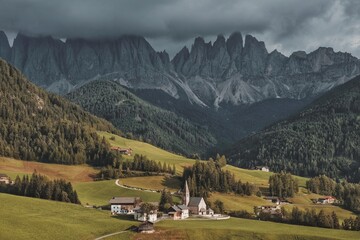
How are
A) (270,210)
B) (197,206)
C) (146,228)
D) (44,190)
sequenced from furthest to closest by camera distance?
(270,210)
(44,190)
(197,206)
(146,228)

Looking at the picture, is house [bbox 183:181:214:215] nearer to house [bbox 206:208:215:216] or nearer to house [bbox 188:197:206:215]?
house [bbox 188:197:206:215]

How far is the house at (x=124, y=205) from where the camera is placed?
152625 millimetres

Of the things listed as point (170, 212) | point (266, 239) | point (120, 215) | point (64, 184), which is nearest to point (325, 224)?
point (266, 239)

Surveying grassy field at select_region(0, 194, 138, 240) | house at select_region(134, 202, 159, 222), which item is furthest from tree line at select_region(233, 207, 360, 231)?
grassy field at select_region(0, 194, 138, 240)

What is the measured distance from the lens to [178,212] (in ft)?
479

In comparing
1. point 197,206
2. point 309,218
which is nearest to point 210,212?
point 197,206

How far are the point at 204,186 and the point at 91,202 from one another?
47.3 m

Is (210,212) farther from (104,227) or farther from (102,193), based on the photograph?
(102,193)

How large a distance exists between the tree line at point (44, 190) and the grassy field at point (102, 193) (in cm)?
647

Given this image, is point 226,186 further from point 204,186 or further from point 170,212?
point 170,212

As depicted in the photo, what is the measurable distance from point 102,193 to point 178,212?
46.2 meters

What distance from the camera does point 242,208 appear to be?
573ft

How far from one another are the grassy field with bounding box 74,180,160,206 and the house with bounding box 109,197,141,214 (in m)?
11.4

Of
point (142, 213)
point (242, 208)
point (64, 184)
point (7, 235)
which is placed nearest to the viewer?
point (7, 235)
